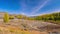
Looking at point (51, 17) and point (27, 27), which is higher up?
point (51, 17)

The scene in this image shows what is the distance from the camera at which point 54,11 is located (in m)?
3.14

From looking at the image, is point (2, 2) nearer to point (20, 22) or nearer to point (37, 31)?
point (20, 22)

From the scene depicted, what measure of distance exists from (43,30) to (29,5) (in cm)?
64

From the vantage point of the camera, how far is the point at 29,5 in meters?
3.20

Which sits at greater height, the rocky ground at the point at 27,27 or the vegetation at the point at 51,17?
the vegetation at the point at 51,17

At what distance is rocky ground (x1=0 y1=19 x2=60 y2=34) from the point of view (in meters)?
3.02

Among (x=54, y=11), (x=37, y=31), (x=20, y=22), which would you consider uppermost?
(x=54, y=11)

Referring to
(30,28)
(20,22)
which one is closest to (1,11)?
(20,22)

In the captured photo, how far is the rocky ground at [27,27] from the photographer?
3020 millimetres

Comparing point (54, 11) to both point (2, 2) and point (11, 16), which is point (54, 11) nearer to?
point (11, 16)

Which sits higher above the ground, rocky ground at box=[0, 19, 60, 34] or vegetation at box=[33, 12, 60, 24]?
vegetation at box=[33, 12, 60, 24]

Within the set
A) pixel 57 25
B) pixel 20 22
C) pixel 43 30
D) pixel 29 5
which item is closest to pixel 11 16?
pixel 20 22

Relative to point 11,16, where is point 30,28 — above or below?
below

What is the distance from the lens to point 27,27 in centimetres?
310
